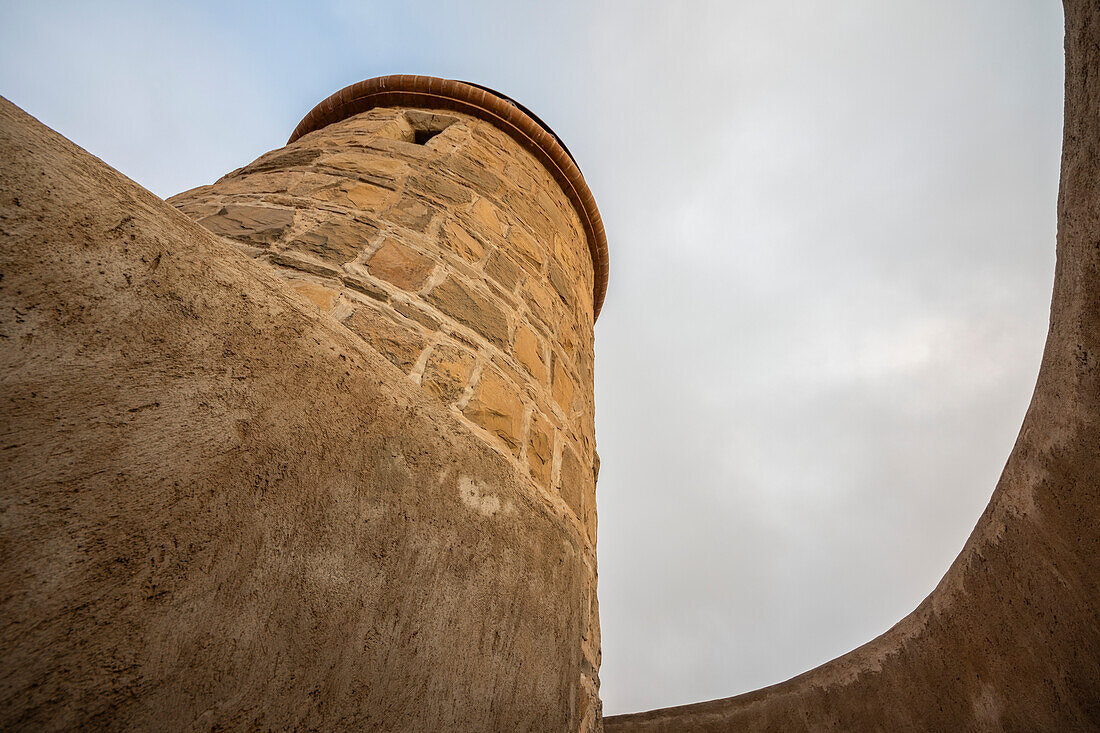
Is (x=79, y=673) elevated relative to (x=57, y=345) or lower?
lower

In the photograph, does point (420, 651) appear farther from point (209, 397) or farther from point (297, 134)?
point (297, 134)

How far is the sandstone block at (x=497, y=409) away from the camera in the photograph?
1.56 m

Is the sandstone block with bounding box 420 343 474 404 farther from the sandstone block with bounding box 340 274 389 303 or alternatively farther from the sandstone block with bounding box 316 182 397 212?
the sandstone block with bounding box 316 182 397 212

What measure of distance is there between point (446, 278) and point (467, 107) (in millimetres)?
2443

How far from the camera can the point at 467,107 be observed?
12.7 feet

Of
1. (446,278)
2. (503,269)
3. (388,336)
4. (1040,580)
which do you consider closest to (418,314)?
(388,336)

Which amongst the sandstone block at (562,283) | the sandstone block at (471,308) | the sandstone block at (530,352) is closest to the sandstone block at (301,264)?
the sandstone block at (471,308)

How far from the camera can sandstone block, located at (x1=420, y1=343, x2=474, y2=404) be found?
4.90 feet

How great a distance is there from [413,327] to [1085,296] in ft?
5.56

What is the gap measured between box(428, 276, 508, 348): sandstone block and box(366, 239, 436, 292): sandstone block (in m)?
0.06

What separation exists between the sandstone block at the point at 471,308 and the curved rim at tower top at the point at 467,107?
2251 mm

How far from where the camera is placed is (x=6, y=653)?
62 cm

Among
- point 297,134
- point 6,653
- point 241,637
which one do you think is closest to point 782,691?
point 241,637

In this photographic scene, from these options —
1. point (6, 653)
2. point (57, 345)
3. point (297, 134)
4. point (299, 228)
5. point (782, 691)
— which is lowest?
point (6, 653)
